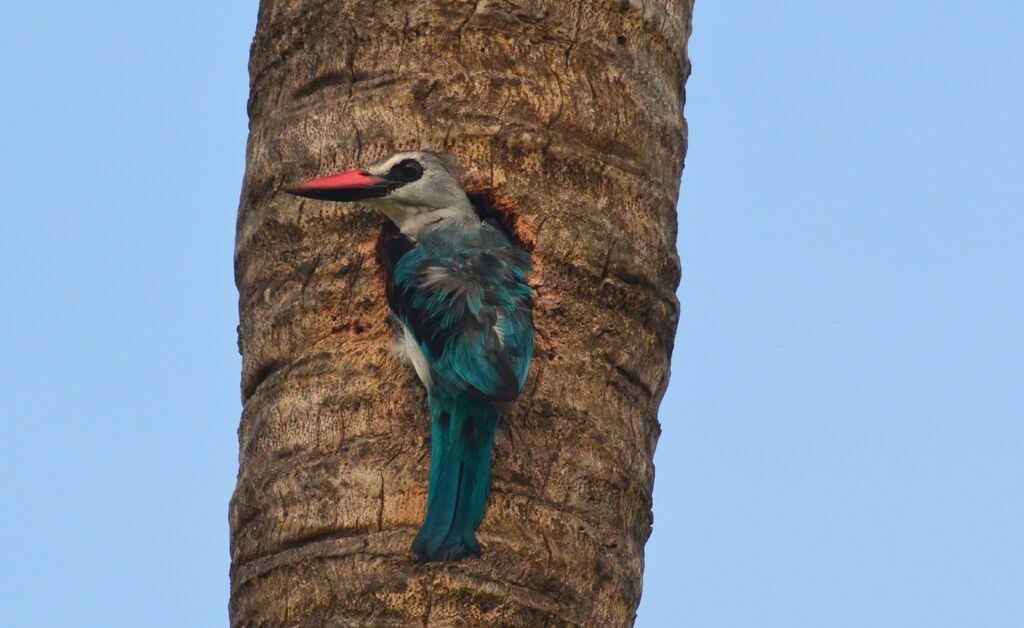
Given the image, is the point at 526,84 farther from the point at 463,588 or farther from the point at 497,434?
the point at 463,588

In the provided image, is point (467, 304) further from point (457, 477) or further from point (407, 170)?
point (457, 477)

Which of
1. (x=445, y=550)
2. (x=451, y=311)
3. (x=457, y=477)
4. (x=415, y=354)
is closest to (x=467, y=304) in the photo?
(x=451, y=311)

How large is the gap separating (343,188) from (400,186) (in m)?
0.15

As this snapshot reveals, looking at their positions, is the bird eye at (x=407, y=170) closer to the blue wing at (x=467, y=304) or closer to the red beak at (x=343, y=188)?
the red beak at (x=343, y=188)

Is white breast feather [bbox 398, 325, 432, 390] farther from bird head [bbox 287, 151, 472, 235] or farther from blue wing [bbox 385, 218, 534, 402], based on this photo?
bird head [bbox 287, 151, 472, 235]

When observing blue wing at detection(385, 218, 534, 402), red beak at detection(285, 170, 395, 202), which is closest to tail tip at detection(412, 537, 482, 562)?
blue wing at detection(385, 218, 534, 402)

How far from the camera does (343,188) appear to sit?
431 cm

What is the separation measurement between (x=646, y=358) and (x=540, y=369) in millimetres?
292

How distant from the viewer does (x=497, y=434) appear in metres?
4.15

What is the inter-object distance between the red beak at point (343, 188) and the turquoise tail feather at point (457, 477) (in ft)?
1.73

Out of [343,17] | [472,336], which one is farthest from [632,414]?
[343,17]

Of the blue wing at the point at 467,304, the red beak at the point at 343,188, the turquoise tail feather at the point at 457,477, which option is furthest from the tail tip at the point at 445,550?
the red beak at the point at 343,188

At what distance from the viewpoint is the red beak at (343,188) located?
431 centimetres

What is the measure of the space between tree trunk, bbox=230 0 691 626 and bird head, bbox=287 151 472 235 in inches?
2.0
